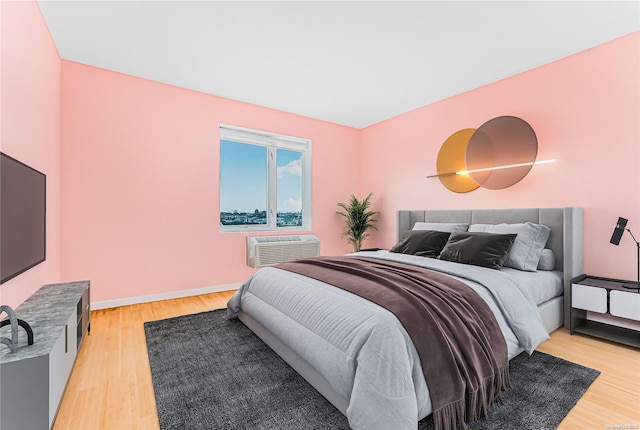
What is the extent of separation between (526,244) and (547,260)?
0.30m

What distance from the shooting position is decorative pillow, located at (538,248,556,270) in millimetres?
2912

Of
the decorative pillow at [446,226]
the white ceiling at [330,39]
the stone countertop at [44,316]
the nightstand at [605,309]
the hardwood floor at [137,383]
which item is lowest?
the hardwood floor at [137,383]

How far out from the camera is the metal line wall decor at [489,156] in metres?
3.32

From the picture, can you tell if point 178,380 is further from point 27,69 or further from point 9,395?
point 27,69

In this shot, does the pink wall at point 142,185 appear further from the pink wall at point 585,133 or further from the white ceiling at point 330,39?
the pink wall at point 585,133

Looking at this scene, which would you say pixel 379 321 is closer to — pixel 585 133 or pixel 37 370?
pixel 37 370

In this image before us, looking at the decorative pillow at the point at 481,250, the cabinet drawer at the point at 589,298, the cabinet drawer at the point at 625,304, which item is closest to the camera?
the cabinet drawer at the point at 625,304

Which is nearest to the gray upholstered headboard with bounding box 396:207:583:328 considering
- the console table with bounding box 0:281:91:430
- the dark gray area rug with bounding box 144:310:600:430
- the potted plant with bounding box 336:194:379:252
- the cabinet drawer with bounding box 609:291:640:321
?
the cabinet drawer with bounding box 609:291:640:321

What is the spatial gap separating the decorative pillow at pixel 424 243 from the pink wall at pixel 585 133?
0.88m

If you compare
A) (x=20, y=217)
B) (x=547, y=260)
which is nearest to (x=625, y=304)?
(x=547, y=260)

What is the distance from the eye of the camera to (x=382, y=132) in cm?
521

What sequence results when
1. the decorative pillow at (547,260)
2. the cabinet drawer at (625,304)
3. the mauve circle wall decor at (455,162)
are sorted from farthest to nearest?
the mauve circle wall decor at (455,162)
the decorative pillow at (547,260)
the cabinet drawer at (625,304)

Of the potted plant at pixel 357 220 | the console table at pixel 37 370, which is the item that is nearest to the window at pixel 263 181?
the potted plant at pixel 357 220

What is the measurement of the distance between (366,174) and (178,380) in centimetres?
445
